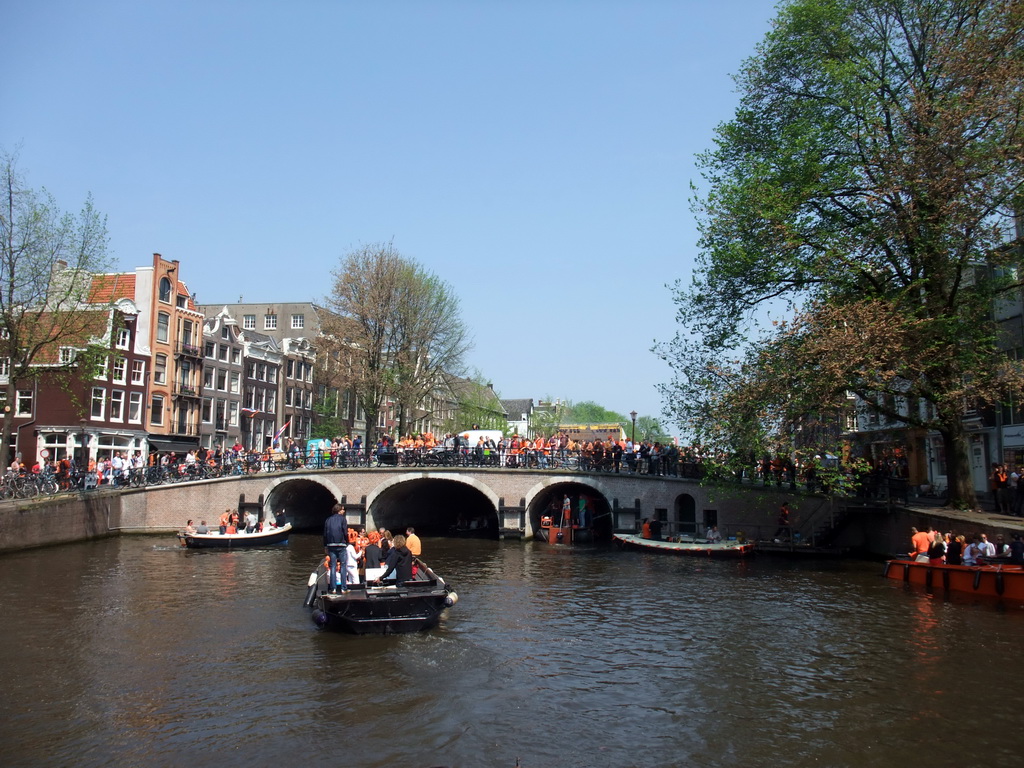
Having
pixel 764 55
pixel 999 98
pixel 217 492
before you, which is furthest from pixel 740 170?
pixel 217 492

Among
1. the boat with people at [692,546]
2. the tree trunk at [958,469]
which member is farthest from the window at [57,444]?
the tree trunk at [958,469]

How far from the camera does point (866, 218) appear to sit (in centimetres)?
2512

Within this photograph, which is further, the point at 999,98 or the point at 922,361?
the point at 922,361

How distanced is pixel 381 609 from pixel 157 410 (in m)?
38.5

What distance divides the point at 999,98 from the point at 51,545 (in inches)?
1439

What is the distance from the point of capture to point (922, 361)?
23.8 m

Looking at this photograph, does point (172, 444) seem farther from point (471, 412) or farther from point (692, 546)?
point (692, 546)

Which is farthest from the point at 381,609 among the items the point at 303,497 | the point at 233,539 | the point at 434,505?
the point at 434,505

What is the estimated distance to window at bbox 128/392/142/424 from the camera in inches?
1873

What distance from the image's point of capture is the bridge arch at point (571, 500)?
3756 cm

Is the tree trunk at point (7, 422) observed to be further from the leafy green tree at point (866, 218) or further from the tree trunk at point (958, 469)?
the tree trunk at point (958, 469)

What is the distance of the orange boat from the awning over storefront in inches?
1651

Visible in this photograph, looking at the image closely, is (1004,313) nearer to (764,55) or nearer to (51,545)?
(764,55)

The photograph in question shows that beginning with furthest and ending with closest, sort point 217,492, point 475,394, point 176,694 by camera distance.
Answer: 1. point 475,394
2. point 217,492
3. point 176,694
